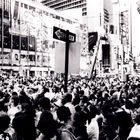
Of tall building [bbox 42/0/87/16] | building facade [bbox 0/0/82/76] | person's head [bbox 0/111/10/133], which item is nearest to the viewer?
person's head [bbox 0/111/10/133]

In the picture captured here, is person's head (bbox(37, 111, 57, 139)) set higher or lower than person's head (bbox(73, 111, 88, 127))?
higher

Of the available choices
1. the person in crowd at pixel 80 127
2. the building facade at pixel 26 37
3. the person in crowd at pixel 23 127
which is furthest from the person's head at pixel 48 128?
the building facade at pixel 26 37

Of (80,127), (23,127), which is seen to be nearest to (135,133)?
(80,127)

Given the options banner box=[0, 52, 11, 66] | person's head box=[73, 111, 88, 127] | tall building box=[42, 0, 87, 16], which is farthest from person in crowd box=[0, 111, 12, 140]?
tall building box=[42, 0, 87, 16]

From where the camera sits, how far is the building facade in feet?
195

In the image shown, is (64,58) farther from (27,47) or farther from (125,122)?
(27,47)

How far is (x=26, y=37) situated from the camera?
6581cm

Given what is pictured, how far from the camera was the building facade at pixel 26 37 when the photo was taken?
59469 mm

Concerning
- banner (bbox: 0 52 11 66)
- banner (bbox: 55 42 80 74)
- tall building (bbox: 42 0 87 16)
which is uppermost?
tall building (bbox: 42 0 87 16)

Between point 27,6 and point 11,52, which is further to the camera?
point 27,6

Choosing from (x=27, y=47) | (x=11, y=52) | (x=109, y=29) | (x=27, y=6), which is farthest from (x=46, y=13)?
(x=109, y=29)

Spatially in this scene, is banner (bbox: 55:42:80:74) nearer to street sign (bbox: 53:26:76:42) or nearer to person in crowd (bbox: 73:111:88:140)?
street sign (bbox: 53:26:76:42)

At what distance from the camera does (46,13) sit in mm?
73750

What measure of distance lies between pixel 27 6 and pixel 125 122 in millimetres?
65356
